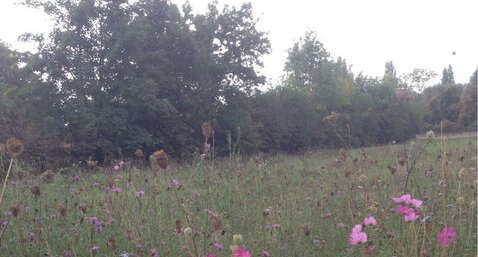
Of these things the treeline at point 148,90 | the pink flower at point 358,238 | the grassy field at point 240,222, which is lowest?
the grassy field at point 240,222

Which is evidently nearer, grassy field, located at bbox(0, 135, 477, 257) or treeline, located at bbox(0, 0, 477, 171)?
grassy field, located at bbox(0, 135, 477, 257)

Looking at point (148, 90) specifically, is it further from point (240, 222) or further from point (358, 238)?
point (358, 238)

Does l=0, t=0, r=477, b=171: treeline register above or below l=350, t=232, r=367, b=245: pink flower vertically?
above

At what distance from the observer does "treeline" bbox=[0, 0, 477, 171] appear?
13195mm

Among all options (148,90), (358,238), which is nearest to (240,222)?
(358,238)

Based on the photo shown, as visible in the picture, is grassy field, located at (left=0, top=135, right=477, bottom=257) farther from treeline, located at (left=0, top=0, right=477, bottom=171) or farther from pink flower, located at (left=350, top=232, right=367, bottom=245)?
treeline, located at (left=0, top=0, right=477, bottom=171)

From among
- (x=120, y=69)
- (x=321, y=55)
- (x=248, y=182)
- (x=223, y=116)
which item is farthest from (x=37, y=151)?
(x=321, y=55)

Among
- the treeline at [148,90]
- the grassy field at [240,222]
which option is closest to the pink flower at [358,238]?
the grassy field at [240,222]

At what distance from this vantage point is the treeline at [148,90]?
43.3 feet

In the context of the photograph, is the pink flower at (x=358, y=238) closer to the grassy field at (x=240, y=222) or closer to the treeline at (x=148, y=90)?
the grassy field at (x=240, y=222)

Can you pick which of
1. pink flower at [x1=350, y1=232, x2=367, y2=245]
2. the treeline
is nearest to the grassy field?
pink flower at [x1=350, y1=232, x2=367, y2=245]

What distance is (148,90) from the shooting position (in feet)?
47.2

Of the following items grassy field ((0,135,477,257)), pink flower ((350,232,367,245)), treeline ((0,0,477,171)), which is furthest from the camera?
treeline ((0,0,477,171))

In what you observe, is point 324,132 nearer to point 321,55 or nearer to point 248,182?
point 321,55
